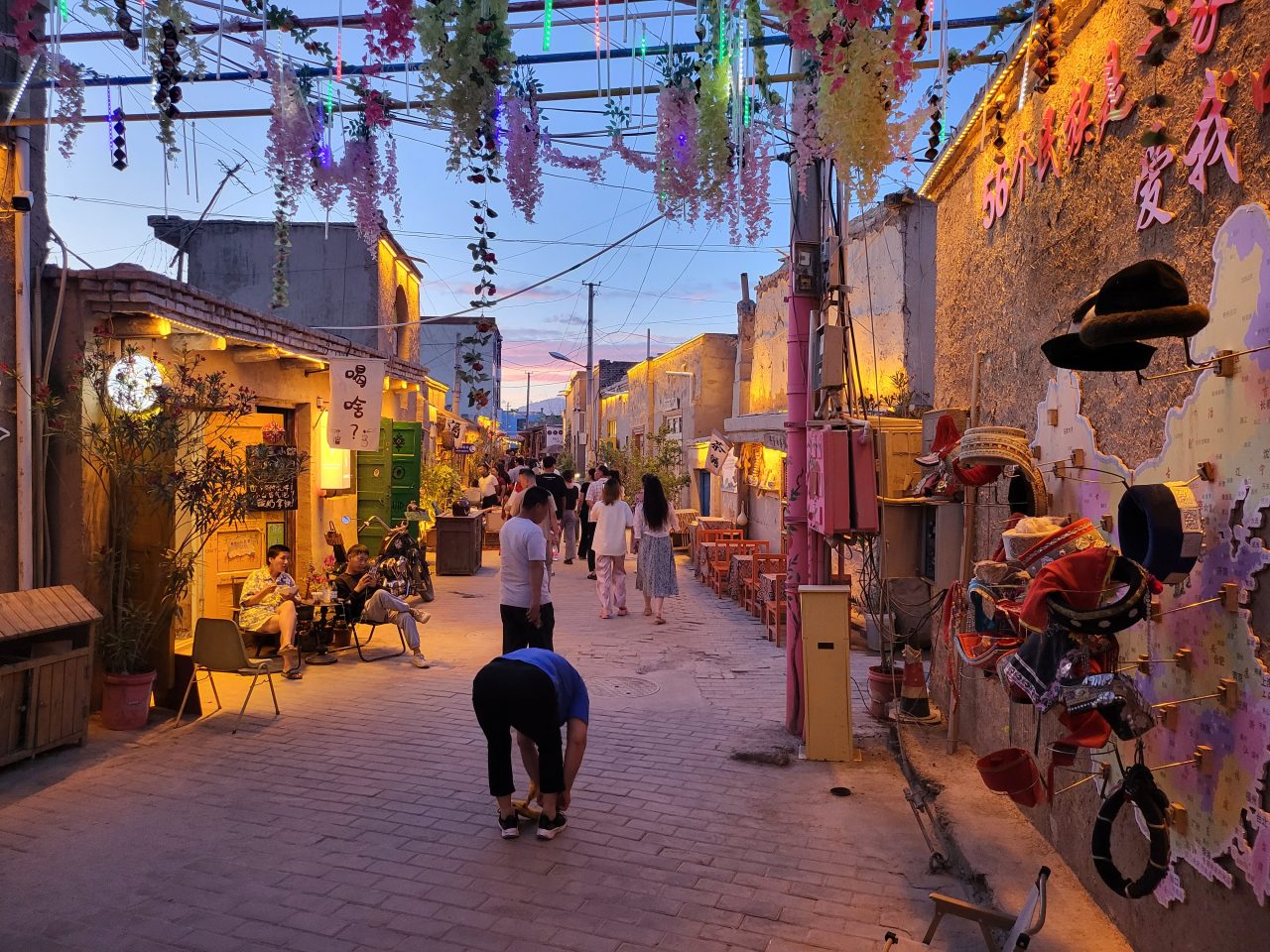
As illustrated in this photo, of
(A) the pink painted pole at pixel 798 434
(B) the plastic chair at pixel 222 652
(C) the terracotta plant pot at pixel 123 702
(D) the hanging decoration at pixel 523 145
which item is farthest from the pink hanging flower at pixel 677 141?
(C) the terracotta plant pot at pixel 123 702

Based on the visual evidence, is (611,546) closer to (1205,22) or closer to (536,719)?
(536,719)

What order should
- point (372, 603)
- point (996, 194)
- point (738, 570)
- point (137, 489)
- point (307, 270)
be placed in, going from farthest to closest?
point (307, 270)
point (738, 570)
point (372, 603)
point (137, 489)
point (996, 194)

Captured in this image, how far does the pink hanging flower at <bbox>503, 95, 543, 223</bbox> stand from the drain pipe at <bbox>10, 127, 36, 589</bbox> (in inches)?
165

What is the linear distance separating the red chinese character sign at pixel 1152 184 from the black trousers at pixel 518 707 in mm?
3425

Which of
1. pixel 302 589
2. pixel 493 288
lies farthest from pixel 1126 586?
pixel 302 589

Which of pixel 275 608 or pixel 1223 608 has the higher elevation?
pixel 1223 608

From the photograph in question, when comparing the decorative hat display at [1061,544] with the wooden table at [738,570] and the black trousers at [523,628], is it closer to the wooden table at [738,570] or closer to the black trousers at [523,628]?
the black trousers at [523,628]

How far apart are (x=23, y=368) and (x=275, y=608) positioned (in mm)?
Answer: 2971

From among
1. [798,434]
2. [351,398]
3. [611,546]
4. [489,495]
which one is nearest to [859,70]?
[798,434]

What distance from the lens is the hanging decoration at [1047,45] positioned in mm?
4246

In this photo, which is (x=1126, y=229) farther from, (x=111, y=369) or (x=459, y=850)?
(x=111, y=369)

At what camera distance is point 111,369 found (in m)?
6.64

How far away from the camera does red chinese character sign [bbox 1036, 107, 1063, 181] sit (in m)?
4.60

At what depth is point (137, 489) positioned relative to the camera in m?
6.85
